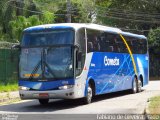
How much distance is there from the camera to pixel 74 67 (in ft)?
59.7

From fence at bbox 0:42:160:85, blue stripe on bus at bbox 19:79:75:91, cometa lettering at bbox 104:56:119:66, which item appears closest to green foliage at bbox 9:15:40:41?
fence at bbox 0:42:160:85

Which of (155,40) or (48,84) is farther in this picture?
(155,40)

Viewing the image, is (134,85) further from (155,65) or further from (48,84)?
(155,65)

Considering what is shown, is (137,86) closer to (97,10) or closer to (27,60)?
(27,60)

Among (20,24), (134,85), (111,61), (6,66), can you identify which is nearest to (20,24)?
(20,24)

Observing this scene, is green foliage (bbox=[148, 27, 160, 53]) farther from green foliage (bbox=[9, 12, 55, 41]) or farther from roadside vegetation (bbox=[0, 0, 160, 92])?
green foliage (bbox=[9, 12, 55, 41])

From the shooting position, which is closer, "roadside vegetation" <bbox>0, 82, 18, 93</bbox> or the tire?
the tire

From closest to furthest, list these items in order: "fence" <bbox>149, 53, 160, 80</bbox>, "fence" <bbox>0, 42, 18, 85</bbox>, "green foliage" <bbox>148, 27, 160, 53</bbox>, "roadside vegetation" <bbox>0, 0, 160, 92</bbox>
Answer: "fence" <bbox>0, 42, 18, 85</bbox> → "roadside vegetation" <bbox>0, 0, 160, 92</bbox> → "green foliage" <bbox>148, 27, 160, 53</bbox> → "fence" <bbox>149, 53, 160, 80</bbox>

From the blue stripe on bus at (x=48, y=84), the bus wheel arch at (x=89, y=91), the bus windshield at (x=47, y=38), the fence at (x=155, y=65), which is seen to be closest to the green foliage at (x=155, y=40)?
the fence at (x=155, y=65)

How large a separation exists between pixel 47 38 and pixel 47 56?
2.71ft

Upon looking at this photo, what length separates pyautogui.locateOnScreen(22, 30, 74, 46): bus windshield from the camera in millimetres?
18531

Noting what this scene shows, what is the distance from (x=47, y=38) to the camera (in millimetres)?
18750

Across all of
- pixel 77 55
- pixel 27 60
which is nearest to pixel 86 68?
pixel 77 55

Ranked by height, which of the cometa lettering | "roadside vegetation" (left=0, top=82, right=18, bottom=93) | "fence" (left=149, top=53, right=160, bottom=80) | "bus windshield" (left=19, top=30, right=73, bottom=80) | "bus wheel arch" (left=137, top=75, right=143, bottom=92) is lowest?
"fence" (left=149, top=53, right=160, bottom=80)
